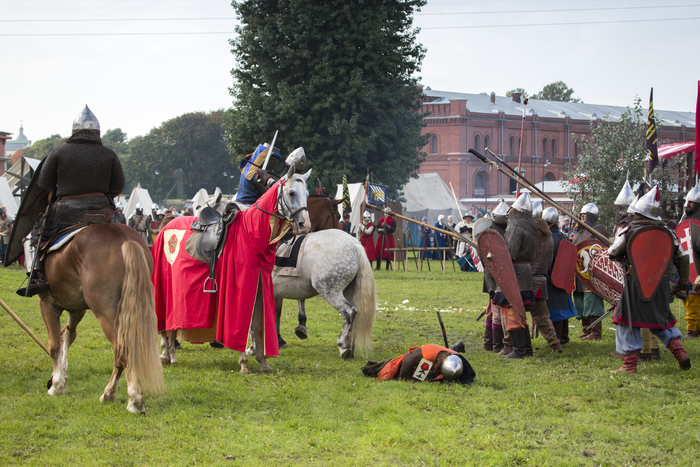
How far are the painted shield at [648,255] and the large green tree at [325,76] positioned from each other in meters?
21.0

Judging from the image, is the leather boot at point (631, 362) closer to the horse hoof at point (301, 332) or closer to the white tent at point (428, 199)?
the horse hoof at point (301, 332)

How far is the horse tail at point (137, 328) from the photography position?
4.75m

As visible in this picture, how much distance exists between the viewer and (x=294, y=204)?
632cm

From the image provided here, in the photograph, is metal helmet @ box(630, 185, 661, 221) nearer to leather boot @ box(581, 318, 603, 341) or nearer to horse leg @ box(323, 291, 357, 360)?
leather boot @ box(581, 318, 603, 341)

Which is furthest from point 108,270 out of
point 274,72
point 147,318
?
point 274,72

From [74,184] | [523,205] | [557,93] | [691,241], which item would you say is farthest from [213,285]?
[557,93]

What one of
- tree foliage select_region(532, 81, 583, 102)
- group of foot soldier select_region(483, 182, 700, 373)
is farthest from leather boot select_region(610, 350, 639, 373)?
tree foliage select_region(532, 81, 583, 102)

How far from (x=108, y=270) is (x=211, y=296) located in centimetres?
203

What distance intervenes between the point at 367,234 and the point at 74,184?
49.4ft

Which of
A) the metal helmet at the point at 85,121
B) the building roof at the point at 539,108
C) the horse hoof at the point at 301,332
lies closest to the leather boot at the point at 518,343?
the horse hoof at the point at 301,332

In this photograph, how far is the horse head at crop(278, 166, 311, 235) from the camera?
627cm

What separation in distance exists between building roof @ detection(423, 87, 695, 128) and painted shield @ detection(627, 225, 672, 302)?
58.0 m

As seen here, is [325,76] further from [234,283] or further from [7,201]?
[234,283]

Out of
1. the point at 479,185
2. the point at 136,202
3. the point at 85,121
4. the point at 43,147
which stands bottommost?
the point at 136,202
